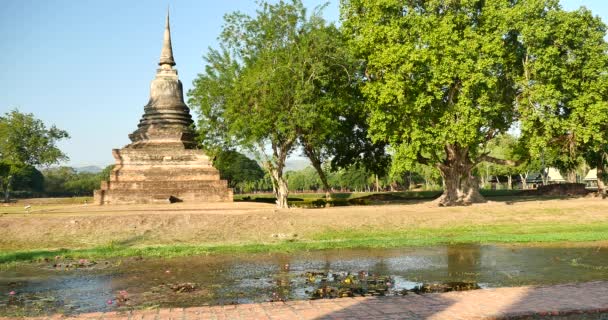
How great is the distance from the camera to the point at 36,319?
7.04 meters

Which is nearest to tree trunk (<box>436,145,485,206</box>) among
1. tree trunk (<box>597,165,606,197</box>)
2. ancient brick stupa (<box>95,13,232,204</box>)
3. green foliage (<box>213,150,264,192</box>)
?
tree trunk (<box>597,165,606,197</box>)

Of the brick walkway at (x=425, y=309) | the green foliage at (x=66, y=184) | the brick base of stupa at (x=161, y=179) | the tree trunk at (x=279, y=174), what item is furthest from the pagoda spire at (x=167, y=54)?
the green foliage at (x=66, y=184)

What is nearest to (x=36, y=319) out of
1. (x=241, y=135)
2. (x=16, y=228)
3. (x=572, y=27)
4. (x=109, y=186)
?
(x=16, y=228)

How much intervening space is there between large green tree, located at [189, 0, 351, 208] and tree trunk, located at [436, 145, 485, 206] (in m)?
7.43

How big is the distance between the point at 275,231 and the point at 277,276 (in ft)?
26.6

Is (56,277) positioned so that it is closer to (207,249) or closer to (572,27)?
(207,249)

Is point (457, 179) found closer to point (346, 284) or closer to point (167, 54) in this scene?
point (346, 284)

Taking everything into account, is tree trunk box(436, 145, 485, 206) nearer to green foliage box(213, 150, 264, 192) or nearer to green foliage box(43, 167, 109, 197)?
green foliage box(213, 150, 264, 192)

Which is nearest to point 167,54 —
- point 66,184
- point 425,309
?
point 425,309

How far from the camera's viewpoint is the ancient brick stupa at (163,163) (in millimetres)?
32688

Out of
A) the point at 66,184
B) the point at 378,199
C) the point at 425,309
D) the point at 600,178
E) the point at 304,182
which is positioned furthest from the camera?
the point at 304,182

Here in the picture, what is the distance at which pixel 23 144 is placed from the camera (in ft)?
185

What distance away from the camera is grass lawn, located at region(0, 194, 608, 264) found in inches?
632

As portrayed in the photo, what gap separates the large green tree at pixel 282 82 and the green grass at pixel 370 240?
8756 mm
